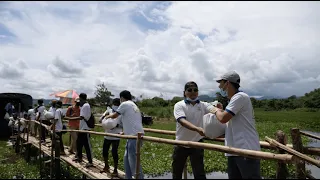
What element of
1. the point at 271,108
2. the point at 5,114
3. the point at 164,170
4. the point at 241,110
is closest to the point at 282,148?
the point at 241,110

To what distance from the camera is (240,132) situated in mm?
3227

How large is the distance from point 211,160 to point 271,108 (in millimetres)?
64065

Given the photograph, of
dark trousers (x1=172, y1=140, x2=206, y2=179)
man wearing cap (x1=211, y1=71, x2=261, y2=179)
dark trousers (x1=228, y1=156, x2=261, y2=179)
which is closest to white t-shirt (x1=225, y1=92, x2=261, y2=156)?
man wearing cap (x1=211, y1=71, x2=261, y2=179)

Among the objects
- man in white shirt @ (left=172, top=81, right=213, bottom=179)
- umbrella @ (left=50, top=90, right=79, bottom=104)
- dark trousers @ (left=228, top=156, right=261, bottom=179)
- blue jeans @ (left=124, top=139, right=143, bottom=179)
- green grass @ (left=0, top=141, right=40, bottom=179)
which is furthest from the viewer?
umbrella @ (left=50, top=90, right=79, bottom=104)

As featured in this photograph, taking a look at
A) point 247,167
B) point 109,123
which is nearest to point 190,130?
point 247,167

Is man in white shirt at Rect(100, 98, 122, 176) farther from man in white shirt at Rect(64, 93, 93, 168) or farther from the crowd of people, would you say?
man in white shirt at Rect(64, 93, 93, 168)

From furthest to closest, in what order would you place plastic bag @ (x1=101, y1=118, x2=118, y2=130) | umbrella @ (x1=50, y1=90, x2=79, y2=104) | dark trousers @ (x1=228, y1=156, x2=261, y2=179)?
umbrella @ (x1=50, y1=90, x2=79, y2=104), plastic bag @ (x1=101, y1=118, x2=118, y2=130), dark trousers @ (x1=228, y1=156, x2=261, y2=179)

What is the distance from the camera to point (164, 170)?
8750 mm

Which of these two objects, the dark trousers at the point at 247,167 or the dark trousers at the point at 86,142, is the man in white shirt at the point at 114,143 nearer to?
the dark trousers at the point at 86,142

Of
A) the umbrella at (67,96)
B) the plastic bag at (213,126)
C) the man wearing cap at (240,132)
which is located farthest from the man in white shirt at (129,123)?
the umbrella at (67,96)

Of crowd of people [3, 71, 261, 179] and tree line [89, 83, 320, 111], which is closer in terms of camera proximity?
crowd of people [3, 71, 261, 179]

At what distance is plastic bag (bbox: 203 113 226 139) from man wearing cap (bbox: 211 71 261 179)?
0.16 m

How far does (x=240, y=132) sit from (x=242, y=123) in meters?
0.10

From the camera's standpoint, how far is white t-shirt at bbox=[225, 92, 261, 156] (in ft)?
10.4
